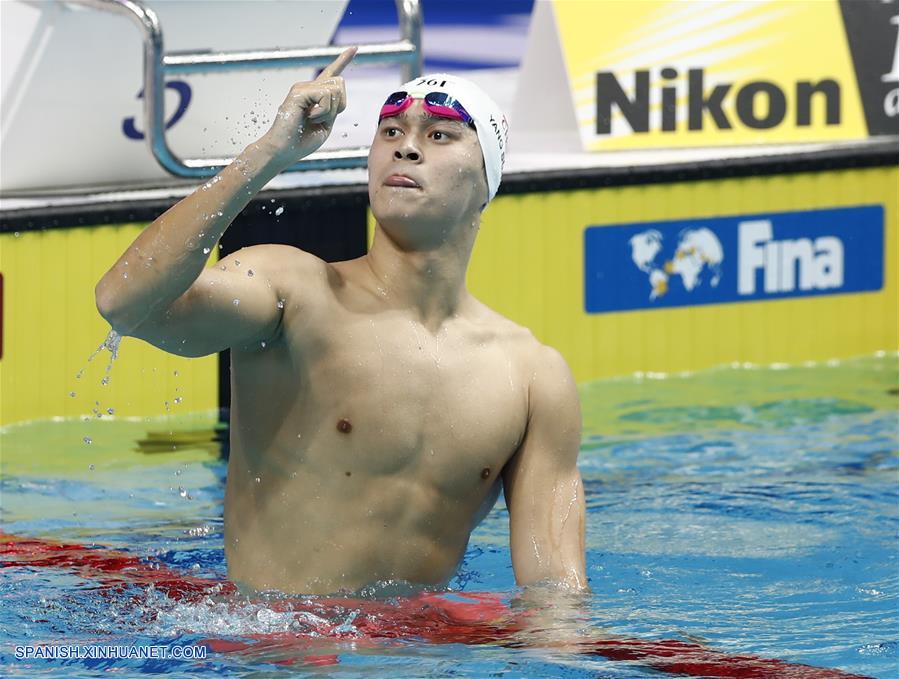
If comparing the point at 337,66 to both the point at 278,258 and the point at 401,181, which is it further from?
the point at 278,258

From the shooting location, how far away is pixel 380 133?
3.31 meters

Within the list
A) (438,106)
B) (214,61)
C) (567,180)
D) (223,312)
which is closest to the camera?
(223,312)

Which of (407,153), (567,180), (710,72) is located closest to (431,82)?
(407,153)

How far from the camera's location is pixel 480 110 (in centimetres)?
335

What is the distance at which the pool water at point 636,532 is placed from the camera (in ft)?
10.8

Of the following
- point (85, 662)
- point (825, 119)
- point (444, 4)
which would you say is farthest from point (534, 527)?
point (444, 4)

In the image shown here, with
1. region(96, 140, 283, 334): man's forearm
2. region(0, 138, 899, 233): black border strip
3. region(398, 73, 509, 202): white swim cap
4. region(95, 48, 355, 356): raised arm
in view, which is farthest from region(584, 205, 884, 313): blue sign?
region(96, 140, 283, 334): man's forearm

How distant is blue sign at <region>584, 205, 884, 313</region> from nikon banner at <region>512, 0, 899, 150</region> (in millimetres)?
414

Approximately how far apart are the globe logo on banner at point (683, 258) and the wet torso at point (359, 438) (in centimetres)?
309

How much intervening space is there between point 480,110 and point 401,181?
0.27 metres

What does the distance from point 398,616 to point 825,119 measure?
4.27 m

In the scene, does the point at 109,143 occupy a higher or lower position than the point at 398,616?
higher

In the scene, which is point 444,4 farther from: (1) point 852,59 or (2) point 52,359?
(2) point 52,359

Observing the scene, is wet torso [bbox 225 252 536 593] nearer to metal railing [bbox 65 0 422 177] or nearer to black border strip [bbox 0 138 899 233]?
A: metal railing [bbox 65 0 422 177]
